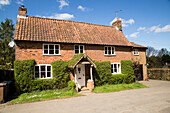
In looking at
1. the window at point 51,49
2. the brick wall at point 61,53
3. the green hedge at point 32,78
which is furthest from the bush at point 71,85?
the window at point 51,49

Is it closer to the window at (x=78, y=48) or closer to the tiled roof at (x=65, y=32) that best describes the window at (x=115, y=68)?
the tiled roof at (x=65, y=32)

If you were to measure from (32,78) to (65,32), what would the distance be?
7.02 metres

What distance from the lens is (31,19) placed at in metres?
15.3

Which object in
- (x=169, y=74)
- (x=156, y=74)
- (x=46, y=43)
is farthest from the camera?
(x=156, y=74)

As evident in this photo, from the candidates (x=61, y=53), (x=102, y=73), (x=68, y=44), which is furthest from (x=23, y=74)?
(x=102, y=73)

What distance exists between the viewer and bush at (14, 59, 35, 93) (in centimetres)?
1139

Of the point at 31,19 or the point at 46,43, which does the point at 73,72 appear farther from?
the point at 31,19

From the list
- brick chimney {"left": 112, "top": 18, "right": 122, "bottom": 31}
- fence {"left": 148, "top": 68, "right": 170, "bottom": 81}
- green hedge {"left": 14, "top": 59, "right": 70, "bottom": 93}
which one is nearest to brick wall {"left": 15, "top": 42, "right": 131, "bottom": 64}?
green hedge {"left": 14, "top": 59, "right": 70, "bottom": 93}

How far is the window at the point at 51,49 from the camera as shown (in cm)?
1330

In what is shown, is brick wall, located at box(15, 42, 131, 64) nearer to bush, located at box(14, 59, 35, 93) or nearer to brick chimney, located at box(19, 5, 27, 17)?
bush, located at box(14, 59, 35, 93)

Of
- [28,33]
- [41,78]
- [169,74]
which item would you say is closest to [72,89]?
[41,78]

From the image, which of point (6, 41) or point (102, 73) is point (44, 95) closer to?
point (102, 73)

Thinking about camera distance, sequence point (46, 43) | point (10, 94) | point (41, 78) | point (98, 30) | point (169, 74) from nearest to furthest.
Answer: point (10, 94) < point (41, 78) < point (46, 43) < point (98, 30) < point (169, 74)

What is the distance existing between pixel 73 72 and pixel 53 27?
6599 millimetres
